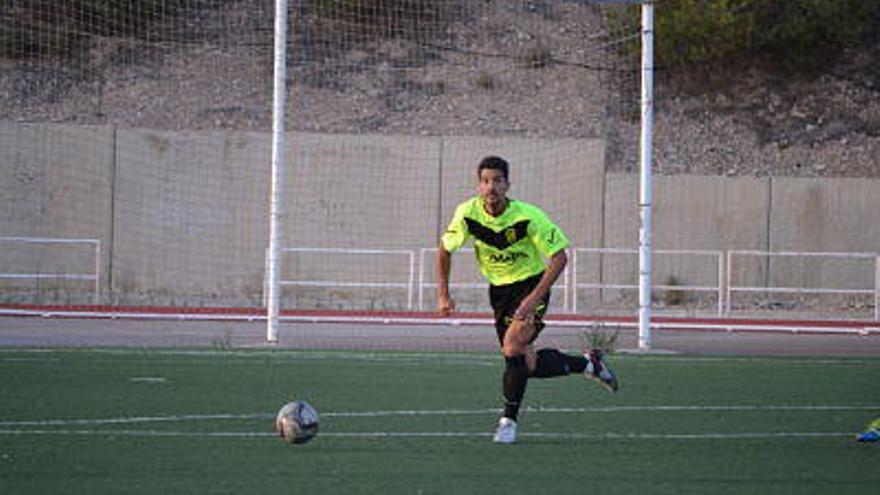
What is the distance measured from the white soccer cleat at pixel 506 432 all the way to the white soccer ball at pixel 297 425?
125 cm

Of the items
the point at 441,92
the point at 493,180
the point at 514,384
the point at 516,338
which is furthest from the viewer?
the point at 441,92

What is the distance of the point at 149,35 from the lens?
114ft

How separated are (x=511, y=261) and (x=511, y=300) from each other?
0.28 m

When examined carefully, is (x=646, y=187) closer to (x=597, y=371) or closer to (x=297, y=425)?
(x=597, y=371)

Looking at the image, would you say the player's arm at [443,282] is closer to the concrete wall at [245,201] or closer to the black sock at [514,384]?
the black sock at [514,384]

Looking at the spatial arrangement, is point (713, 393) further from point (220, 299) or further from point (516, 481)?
point (220, 299)

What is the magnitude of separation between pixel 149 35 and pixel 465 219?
24007 mm

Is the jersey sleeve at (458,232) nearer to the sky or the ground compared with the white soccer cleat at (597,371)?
nearer to the sky

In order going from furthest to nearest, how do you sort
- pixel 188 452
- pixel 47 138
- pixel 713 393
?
pixel 47 138 → pixel 713 393 → pixel 188 452

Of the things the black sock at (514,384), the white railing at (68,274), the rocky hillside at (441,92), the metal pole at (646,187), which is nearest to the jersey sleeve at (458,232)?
the black sock at (514,384)

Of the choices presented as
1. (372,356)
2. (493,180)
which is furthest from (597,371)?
(372,356)

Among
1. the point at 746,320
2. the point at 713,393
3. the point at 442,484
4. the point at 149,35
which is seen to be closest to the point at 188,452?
the point at 442,484

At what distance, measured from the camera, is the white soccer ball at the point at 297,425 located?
10.7m

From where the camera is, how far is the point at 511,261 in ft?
39.4
